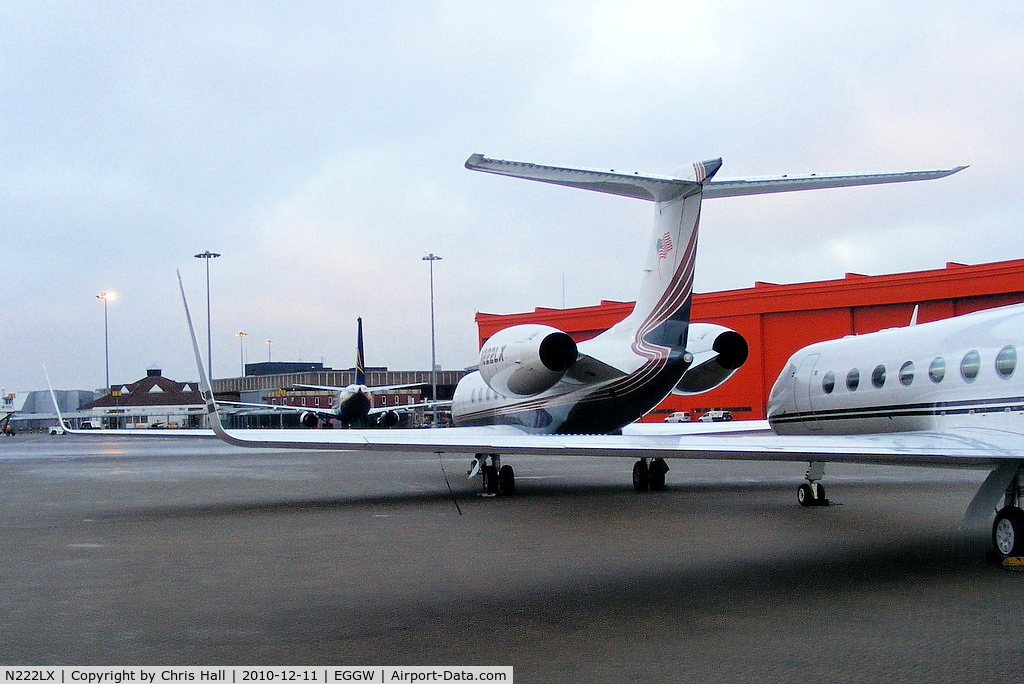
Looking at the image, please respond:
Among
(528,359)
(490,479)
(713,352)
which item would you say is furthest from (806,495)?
(490,479)

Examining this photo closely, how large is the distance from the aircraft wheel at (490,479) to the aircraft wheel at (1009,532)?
32.6 ft

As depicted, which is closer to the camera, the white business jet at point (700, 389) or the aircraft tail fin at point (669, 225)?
the white business jet at point (700, 389)

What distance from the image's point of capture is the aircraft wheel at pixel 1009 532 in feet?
26.2

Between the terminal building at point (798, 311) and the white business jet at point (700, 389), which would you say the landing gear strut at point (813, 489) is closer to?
the white business jet at point (700, 389)

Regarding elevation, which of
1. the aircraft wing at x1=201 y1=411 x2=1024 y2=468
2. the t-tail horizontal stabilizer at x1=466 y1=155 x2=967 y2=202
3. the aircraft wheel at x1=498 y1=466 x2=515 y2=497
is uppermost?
the t-tail horizontal stabilizer at x1=466 y1=155 x2=967 y2=202

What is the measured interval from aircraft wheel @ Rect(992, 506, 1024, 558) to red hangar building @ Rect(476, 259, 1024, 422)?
113 ft

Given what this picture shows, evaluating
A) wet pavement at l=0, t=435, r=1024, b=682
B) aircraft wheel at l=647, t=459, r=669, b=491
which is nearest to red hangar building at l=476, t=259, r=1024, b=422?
aircraft wheel at l=647, t=459, r=669, b=491

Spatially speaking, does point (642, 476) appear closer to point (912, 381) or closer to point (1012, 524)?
point (912, 381)

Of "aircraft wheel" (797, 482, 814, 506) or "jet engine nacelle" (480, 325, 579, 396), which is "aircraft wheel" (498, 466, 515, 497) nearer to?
"jet engine nacelle" (480, 325, 579, 396)

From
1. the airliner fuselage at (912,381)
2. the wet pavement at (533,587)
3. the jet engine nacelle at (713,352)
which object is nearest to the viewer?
the wet pavement at (533,587)

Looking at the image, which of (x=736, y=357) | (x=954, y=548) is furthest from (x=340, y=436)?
(x=954, y=548)

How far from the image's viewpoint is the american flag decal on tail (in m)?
14.4

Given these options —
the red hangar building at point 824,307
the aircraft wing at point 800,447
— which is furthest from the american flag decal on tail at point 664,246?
the red hangar building at point 824,307

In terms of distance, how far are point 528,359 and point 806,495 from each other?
4.61 m
